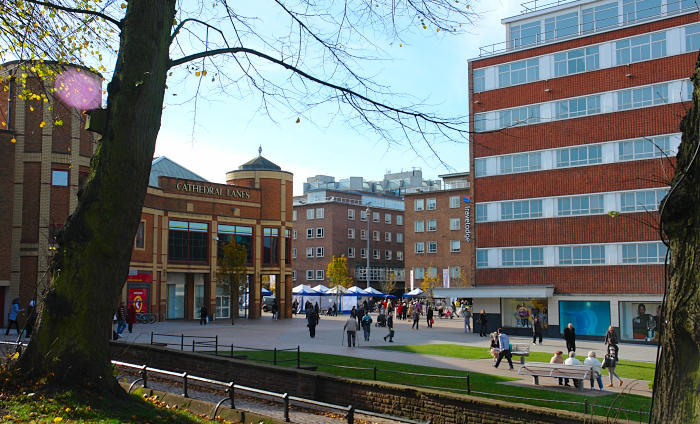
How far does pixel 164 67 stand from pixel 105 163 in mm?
1684

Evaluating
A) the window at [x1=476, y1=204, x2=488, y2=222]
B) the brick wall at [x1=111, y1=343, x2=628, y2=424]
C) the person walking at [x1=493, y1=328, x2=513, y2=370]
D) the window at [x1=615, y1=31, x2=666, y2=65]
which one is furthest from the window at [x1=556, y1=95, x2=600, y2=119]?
the brick wall at [x1=111, y1=343, x2=628, y2=424]

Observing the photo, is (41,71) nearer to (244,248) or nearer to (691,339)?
(691,339)

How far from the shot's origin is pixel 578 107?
42.4 m

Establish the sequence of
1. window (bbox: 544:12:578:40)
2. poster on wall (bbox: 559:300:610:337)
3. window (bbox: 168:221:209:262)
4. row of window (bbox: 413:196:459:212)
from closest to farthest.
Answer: poster on wall (bbox: 559:300:610:337) → window (bbox: 544:12:578:40) → window (bbox: 168:221:209:262) → row of window (bbox: 413:196:459:212)

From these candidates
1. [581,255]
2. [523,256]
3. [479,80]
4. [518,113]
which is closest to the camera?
[581,255]

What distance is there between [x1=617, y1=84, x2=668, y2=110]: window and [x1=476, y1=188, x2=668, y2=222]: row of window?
5.00 meters

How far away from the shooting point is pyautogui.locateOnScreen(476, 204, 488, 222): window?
4636 centimetres

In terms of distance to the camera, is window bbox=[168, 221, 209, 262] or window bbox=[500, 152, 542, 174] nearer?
window bbox=[500, 152, 542, 174]

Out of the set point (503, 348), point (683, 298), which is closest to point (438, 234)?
point (503, 348)

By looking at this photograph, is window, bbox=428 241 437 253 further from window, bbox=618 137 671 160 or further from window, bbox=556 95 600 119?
window, bbox=618 137 671 160

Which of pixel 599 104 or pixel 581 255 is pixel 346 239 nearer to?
pixel 581 255

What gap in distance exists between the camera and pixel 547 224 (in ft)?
143

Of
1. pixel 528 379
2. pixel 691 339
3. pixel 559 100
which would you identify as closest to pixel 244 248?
pixel 559 100

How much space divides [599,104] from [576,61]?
319cm
